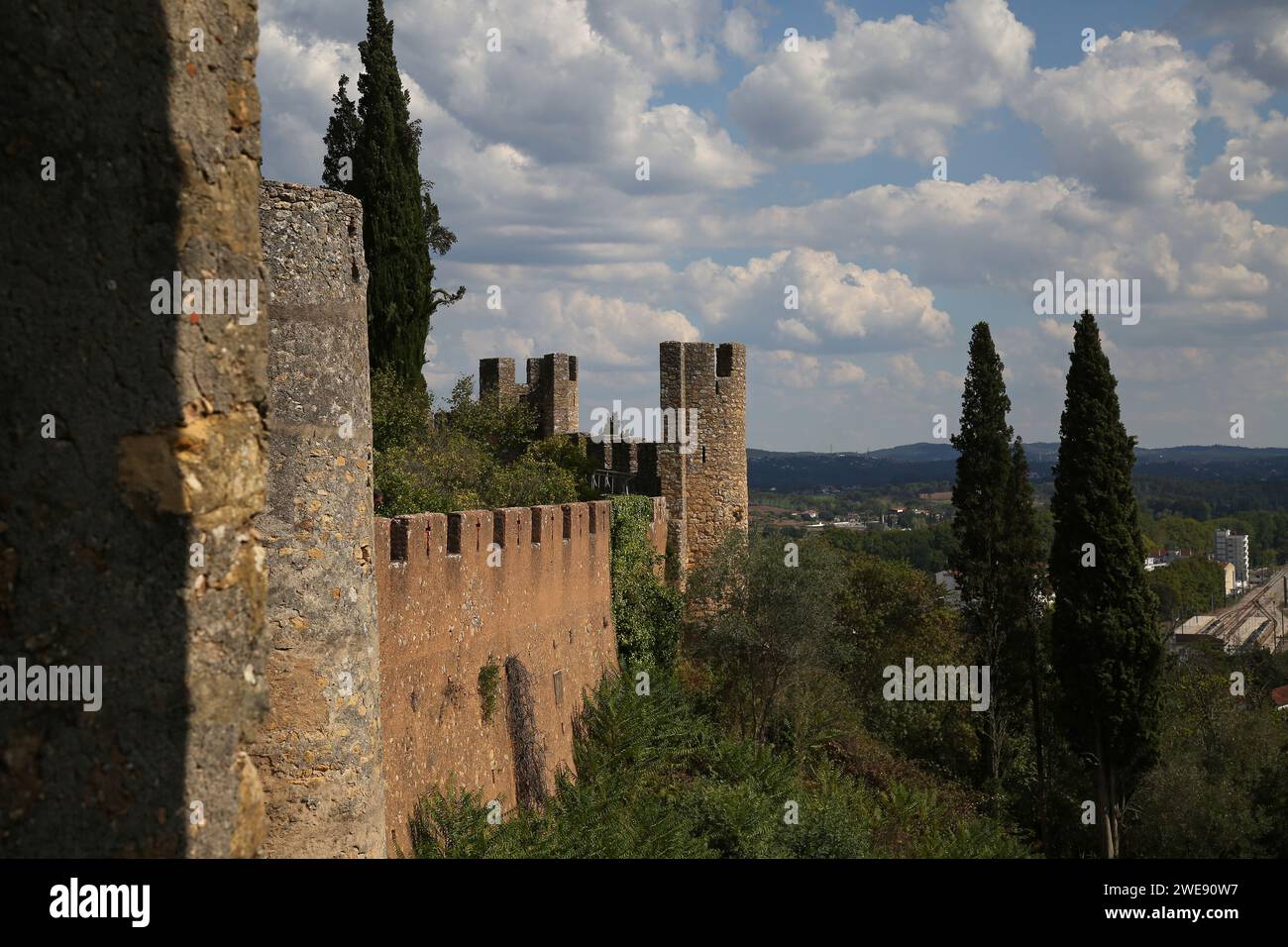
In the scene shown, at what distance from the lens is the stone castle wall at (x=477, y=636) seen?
14609mm

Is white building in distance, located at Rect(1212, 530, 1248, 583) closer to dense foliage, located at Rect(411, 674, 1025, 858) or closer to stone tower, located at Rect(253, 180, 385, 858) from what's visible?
dense foliage, located at Rect(411, 674, 1025, 858)

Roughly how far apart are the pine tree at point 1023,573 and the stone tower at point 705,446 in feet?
21.6

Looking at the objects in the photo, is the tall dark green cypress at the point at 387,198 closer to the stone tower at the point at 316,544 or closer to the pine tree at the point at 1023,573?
the pine tree at the point at 1023,573

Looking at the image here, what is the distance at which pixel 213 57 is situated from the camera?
417cm

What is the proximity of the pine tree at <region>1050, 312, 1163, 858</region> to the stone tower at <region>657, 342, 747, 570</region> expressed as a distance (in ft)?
26.3

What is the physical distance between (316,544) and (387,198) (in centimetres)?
1848

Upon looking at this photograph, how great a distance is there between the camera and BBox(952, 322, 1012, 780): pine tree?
Answer: 3353 centimetres

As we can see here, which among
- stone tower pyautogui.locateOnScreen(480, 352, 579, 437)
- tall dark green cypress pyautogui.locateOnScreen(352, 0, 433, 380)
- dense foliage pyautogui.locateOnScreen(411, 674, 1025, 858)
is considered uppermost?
tall dark green cypress pyautogui.locateOnScreen(352, 0, 433, 380)

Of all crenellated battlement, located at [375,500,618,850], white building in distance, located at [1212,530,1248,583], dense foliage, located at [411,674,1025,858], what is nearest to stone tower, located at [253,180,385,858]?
crenellated battlement, located at [375,500,618,850]

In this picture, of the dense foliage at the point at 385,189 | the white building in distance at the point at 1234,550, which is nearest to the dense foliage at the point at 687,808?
the dense foliage at the point at 385,189

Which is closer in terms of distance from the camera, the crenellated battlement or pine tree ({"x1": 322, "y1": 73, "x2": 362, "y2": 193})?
the crenellated battlement

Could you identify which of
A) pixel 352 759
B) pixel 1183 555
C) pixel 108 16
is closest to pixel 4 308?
pixel 108 16

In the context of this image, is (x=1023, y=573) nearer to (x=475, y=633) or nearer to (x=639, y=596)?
(x=639, y=596)

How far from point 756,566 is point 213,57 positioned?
88.1 feet
